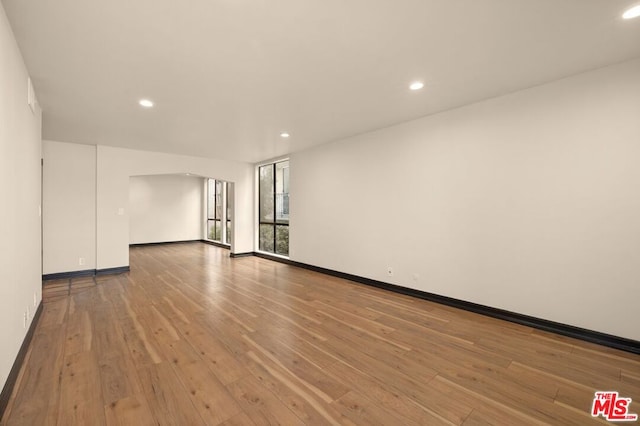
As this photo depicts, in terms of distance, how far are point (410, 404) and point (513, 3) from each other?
2821mm

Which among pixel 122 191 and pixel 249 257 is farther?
pixel 249 257

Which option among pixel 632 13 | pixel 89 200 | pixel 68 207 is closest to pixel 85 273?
pixel 68 207

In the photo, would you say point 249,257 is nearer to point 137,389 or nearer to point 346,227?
point 346,227

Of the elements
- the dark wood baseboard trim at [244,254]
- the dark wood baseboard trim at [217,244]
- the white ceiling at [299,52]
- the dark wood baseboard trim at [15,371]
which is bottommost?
the dark wood baseboard trim at [15,371]

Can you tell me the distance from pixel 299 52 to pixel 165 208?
960 cm

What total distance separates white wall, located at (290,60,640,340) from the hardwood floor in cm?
46

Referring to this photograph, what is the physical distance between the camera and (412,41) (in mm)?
2254

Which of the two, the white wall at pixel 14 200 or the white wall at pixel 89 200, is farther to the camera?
the white wall at pixel 89 200

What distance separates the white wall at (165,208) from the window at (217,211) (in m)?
0.36

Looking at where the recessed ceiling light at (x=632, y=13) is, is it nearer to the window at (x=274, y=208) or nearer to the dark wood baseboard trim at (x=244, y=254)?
the window at (x=274, y=208)

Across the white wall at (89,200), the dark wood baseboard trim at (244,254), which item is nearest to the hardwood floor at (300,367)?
the white wall at (89,200)

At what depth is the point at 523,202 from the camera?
3139 millimetres

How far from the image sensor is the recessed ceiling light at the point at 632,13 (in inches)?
75.7

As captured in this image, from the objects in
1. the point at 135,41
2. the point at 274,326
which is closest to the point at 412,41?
the point at 135,41
